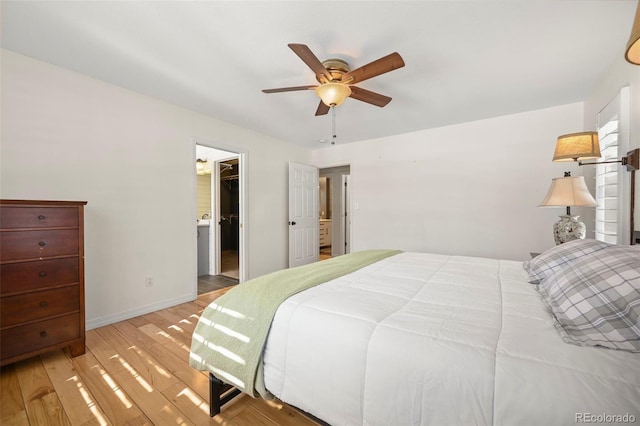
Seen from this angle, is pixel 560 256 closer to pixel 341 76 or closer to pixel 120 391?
pixel 341 76

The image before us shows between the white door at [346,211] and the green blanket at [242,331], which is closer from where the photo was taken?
the green blanket at [242,331]

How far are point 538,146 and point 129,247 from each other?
483 centimetres

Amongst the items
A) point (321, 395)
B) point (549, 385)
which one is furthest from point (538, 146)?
point (321, 395)

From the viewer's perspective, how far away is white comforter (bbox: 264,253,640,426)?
0.70 m

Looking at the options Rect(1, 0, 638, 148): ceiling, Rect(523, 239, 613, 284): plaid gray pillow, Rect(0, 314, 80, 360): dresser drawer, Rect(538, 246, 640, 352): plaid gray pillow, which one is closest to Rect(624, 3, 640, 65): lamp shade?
Rect(538, 246, 640, 352): plaid gray pillow

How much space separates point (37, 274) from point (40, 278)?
3 centimetres

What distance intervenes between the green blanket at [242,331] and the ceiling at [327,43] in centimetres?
167

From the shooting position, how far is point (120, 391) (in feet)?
5.27

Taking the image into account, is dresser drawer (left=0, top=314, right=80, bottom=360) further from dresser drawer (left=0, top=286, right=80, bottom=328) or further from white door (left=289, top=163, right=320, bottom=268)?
white door (left=289, top=163, right=320, bottom=268)

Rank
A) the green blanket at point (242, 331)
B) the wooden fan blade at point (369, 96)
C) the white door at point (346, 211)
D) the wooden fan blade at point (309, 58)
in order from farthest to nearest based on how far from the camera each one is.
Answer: the white door at point (346, 211), the wooden fan blade at point (369, 96), the wooden fan blade at point (309, 58), the green blanket at point (242, 331)

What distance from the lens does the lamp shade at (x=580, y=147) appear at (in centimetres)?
199

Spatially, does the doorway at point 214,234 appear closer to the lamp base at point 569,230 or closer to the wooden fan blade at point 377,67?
the wooden fan blade at point 377,67

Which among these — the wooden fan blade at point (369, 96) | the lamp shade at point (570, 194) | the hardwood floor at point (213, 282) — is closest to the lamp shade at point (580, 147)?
the lamp shade at point (570, 194)

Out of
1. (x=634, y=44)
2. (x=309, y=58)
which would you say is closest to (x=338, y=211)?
(x=309, y=58)
